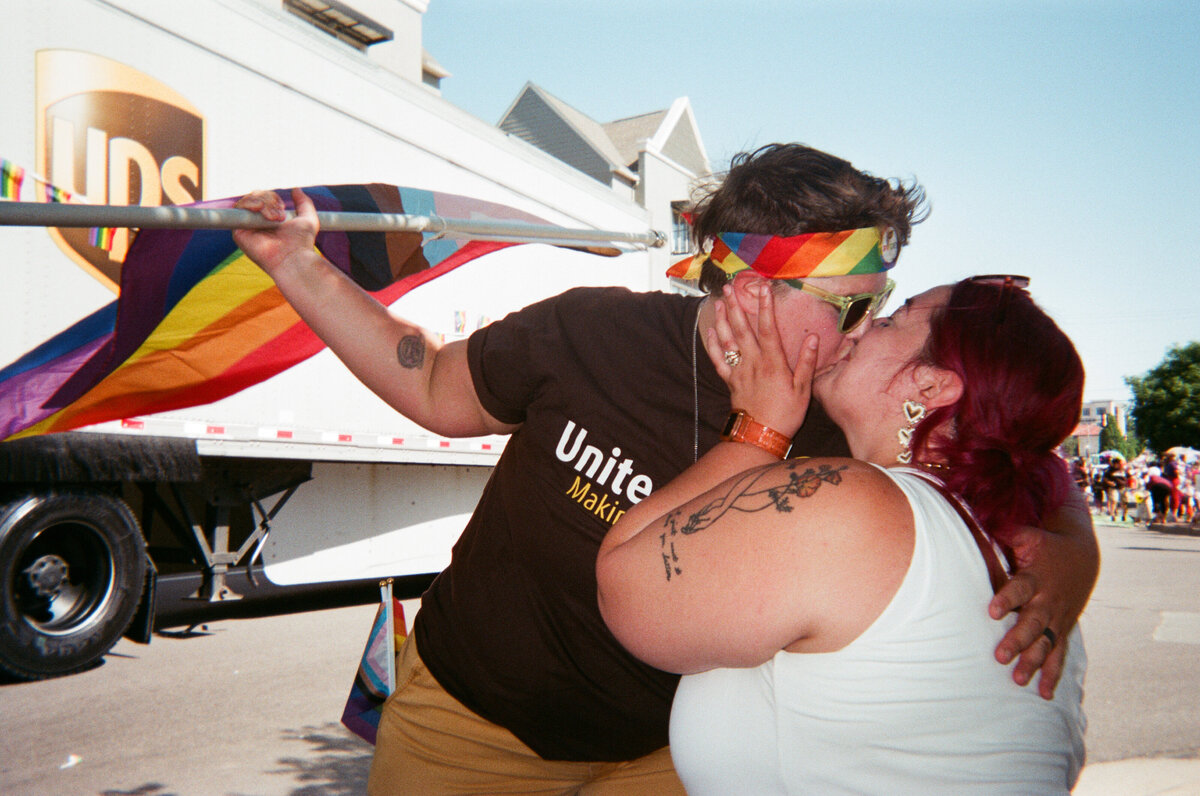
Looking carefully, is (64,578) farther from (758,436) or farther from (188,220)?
(758,436)

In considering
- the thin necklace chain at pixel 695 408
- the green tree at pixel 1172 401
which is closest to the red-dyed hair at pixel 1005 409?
the thin necklace chain at pixel 695 408

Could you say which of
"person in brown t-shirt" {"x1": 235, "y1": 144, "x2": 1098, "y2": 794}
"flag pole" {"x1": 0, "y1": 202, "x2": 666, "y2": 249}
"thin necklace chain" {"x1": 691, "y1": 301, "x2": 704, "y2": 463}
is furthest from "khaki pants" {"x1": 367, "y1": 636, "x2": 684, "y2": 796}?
"flag pole" {"x1": 0, "y1": 202, "x2": 666, "y2": 249}

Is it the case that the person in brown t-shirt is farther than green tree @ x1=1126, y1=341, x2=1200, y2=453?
No

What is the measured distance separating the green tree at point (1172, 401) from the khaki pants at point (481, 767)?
212 feet

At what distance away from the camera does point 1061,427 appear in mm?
1611

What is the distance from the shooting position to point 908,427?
5.65ft

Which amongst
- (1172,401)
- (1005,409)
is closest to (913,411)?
(1005,409)

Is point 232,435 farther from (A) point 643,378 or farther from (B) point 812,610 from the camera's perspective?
(B) point 812,610

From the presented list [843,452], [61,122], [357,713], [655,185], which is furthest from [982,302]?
[655,185]

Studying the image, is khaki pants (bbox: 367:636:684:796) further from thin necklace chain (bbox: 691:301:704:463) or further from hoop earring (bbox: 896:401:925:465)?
hoop earring (bbox: 896:401:925:465)

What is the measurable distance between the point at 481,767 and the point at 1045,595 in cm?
131

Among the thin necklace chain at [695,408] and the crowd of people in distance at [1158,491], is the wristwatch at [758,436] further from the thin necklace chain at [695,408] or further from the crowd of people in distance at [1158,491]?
the crowd of people in distance at [1158,491]

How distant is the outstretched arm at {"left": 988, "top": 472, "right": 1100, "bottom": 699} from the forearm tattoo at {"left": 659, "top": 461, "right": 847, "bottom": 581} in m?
0.32

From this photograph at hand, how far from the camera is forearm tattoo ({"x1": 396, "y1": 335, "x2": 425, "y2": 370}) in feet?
7.37
